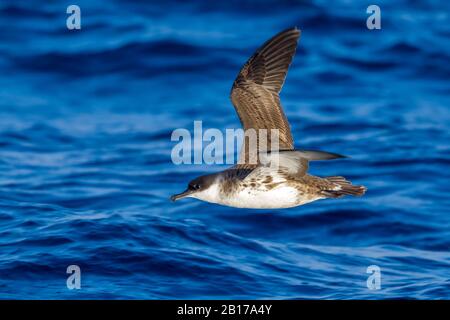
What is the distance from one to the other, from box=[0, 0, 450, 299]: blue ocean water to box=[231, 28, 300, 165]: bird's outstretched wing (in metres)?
1.59

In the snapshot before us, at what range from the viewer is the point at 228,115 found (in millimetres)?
14617

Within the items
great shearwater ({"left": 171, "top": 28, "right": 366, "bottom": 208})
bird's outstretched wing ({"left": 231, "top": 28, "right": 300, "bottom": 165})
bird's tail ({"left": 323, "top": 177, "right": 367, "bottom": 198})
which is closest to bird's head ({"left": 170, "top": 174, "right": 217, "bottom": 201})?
great shearwater ({"left": 171, "top": 28, "right": 366, "bottom": 208})

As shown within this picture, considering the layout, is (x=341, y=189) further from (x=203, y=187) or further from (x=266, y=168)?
(x=203, y=187)

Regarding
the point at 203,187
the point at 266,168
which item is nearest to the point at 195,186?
the point at 203,187

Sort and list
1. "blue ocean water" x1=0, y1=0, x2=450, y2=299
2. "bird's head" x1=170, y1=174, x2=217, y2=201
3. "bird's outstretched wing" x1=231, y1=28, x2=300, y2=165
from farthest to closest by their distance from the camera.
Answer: "blue ocean water" x1=0, y1=0, x2=450, y2=299, "bird's outstretched wing" x1=231, y1=28, x2=300, y2=165, "bird's head" x1=170, y1=174, x2=217, y2=201

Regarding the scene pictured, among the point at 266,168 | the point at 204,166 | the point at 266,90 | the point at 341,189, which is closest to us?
the point at 266,168

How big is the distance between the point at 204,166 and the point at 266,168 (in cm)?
529

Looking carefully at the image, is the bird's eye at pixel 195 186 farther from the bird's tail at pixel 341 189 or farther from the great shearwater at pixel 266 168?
the bird's tail at pixel 341 189

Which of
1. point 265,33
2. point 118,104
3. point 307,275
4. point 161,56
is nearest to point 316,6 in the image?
point 265,33

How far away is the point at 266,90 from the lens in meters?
8.50

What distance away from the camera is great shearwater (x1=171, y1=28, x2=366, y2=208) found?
7.74m

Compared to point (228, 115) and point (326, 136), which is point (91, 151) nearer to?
point (228, 115)

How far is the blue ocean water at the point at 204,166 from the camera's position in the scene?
9.30 meters

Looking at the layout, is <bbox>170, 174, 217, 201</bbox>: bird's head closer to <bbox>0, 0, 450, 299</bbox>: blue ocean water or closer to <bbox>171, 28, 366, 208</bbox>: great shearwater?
<bbox>171, 28, 366, 208</bbox>: great shearwater
